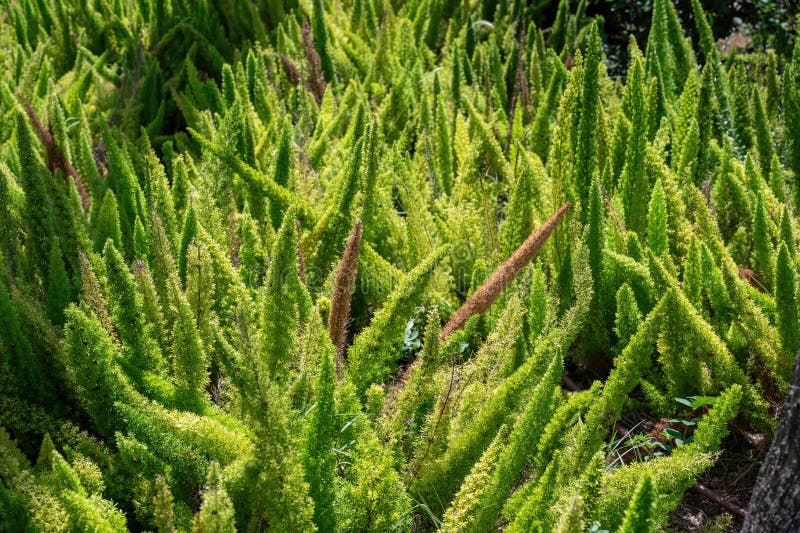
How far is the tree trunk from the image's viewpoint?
0.77 meters

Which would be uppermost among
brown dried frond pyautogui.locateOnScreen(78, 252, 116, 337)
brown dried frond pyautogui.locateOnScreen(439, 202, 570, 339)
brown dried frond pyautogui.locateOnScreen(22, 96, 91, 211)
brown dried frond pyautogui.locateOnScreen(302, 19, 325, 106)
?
brown dried frond pyautogui.locateOnScreen(302, 19, 325, 106)

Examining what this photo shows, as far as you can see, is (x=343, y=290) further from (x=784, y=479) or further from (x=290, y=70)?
(x=290, y=70)

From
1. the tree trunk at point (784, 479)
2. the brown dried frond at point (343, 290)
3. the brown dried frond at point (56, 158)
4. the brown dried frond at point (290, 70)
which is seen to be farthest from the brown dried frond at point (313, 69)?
the tree trunk at point (784, 479)

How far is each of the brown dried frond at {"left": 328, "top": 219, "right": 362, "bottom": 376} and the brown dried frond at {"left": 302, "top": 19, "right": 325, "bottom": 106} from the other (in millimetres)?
1456

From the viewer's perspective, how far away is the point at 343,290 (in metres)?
1.39

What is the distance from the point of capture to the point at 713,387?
141 centimetres

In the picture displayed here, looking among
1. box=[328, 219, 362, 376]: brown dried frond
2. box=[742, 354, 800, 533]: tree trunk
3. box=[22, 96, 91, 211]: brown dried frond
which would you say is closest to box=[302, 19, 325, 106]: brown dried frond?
box=[22, 96, 91, 211]: brown dried frond

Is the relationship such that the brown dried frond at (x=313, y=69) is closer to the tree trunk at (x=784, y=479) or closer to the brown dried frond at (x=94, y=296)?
the brown dried frond at (x=94, y=296)

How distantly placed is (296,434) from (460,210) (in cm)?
86

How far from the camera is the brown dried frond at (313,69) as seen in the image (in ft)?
8.85

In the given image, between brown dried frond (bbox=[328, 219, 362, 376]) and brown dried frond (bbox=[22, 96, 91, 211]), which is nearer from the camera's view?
brown dried frond (bbox=[328, 219, 362, 376])

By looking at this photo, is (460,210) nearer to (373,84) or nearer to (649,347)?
(649,347)

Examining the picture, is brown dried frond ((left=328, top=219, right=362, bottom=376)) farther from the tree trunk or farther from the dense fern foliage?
the tree trunk

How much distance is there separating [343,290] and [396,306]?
0.13 m
